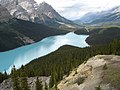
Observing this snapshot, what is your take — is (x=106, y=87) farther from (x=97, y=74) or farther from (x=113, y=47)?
(x=113, y=47)

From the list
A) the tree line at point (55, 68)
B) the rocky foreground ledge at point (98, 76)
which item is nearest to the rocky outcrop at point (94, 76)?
the rocky foreground ledge at point (98, 76)

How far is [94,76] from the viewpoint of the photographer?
59.9m

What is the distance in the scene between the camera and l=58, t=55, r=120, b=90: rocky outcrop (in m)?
55.9

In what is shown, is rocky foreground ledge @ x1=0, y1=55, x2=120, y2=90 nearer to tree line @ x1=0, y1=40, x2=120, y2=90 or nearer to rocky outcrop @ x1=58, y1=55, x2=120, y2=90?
rocky outcrop @ x1=58, y1=55, x2=120, y2=90

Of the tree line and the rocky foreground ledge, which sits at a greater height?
the rocky foreground ledge

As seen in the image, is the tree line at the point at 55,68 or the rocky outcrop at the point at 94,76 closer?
the rocky outcrop at the point at 94,76

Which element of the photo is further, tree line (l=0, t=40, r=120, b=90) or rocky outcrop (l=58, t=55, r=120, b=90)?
tree line (l=0, t=40, r=120, b=90)

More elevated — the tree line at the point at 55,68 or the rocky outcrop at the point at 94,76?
the rocky outcrop at the point at 94,76

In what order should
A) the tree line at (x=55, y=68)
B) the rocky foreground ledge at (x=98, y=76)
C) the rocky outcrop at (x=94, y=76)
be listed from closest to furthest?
the rocky foreground ledge at (x=98, y=76)
the rocky outcrop at (x=94, y=76)
the tree line at (x=55, y=68)

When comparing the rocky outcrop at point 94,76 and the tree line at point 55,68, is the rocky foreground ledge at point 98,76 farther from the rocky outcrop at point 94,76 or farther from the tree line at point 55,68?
the tree line at point 55,68

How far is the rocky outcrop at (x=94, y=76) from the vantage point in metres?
55.9

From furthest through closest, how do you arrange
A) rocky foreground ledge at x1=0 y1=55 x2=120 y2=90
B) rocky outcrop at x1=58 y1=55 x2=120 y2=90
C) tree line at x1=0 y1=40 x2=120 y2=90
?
tree line at x1=0 y1=40 x2=120 y2=90
rocky outcrop at x1=58 y1=55 x2=120 y2=90
rocky foreground ledge at x1=0 y1=55 x2=120 y2=90

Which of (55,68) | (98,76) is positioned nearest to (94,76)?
(98,76)

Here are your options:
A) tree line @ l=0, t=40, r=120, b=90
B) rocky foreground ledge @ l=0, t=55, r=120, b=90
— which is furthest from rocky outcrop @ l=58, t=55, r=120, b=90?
tree line @ l=0, t=40, r=120, b=90
